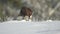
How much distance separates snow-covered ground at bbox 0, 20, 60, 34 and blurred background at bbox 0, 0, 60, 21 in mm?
68

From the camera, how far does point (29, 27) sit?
146 cm

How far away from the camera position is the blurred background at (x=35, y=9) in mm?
1544

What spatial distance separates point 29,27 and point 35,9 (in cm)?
26

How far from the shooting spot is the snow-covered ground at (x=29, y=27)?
1.39 m

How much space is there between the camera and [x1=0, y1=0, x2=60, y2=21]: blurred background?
1.54m

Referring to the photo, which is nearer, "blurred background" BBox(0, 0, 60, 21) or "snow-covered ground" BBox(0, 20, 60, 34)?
"snow-covered ground" BBox(0, 20, 60, 34)

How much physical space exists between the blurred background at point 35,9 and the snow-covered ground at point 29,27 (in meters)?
0.07

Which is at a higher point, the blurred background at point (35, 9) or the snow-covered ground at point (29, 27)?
the blurred background at point (35, 9)

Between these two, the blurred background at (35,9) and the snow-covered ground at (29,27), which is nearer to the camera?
the snow-covered ground at (29,27)

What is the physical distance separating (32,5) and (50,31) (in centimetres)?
41

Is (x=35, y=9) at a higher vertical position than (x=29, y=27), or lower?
higher

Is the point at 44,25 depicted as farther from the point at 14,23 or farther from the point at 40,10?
the point at 14,23

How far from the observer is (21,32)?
1.37 m

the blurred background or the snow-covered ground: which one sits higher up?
the blurred background
